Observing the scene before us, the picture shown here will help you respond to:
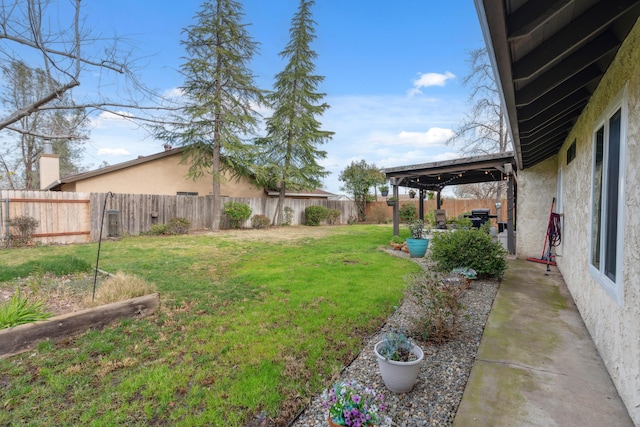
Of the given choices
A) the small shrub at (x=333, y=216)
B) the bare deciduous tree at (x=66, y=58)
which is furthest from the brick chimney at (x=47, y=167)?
the small shrub at (x=333, y=216)

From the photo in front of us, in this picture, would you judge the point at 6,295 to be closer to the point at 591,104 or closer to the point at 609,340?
the point at 609,340

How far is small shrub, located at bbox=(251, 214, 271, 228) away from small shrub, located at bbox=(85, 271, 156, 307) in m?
11.5

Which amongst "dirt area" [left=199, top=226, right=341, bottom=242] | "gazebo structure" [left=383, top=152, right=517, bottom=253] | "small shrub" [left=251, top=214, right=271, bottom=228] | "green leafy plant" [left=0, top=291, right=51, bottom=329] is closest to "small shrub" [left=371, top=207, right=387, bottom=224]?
"gazebo structure" [left=383, top=152, right=517, bottom=253]

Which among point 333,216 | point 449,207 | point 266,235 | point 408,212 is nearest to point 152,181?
point 266,235

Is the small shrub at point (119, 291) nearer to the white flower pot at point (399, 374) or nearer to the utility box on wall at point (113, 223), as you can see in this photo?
the white flower pot at point (399, 374)

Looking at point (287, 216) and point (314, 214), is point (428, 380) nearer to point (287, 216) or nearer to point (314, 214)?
point (287, 216)

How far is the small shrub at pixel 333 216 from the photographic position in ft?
62.2

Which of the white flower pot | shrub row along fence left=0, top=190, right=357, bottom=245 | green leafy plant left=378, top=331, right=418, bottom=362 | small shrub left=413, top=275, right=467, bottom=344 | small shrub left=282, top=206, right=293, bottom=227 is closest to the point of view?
the white flower pot

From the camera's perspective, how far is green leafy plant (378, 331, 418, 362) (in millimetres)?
2205

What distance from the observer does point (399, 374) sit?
6.96 feet

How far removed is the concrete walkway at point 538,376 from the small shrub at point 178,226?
11.7 meters

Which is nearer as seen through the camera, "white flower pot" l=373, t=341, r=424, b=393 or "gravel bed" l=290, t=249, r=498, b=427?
"gravel bed" l=290, t=249, r=498, b=427

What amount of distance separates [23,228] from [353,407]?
448 inches

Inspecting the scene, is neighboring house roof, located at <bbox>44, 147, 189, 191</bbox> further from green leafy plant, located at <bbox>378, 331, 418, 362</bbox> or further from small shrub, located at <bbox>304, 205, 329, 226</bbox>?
green leafy plant, located at <bbox>378, 331, 418, 362</bbox>
